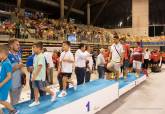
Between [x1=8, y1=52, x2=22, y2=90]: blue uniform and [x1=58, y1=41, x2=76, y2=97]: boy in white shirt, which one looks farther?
[x1=58, y1=41, x2=76, y2=97]: boy in white shirt

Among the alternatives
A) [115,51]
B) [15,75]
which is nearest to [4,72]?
[15,75]

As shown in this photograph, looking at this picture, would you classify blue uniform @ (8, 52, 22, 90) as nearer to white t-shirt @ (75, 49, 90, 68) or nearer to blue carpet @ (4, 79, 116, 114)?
blue carpet @ (4, 79, 116, 114)

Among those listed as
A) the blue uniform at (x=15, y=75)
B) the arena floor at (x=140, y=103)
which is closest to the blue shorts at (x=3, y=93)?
the blue uniform at (x=15, y=75)

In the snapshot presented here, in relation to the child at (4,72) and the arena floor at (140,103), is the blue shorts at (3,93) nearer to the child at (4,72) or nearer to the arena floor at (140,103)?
the child at (4,72)

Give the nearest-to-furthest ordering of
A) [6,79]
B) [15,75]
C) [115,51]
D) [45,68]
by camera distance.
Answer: [6,79] → [15,75] → [45,68] → [115,51]

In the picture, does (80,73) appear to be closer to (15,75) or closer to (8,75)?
(15,75)

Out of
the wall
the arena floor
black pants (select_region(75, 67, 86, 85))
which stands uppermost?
the wall

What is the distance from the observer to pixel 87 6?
151 ft

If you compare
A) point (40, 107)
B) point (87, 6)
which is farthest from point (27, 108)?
point (87, 6)

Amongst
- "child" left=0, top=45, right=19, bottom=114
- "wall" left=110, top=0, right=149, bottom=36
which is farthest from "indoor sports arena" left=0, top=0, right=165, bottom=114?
"wall" left=110, top=0, right=149, bottom=36

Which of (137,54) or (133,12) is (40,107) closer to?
(137,54)

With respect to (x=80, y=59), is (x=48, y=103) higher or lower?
lower

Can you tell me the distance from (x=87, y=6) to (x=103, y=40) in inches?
553

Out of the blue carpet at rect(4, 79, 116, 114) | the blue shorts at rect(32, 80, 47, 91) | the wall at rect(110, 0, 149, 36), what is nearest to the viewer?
the blue carpet at rect(4, 79, 116, 114)
